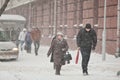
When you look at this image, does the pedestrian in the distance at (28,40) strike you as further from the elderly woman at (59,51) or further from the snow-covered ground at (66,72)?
the elderly woman at (59,51)

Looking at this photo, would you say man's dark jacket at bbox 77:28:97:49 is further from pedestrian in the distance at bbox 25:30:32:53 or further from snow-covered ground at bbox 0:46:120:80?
pedestrian in the distance at bbox 25:30:32:53

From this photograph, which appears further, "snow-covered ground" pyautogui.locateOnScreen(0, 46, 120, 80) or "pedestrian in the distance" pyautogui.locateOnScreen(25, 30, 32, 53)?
"pedestrian in the distance" pyautogui.locateOnScreen(25, 30, 32, 53)

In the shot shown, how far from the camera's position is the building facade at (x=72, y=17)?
24016mm

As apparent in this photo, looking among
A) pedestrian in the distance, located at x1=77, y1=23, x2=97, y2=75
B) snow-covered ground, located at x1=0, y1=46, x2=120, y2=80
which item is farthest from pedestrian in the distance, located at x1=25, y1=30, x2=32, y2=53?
pedestrian in the distance, located at x1=77, y1=23, x2=97, y2=75

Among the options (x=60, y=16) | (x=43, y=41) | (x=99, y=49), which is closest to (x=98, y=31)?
(x=99, y=49)

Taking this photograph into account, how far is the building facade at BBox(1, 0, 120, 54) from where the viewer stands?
24016 millimetres

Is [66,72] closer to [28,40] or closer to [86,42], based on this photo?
[86,42]

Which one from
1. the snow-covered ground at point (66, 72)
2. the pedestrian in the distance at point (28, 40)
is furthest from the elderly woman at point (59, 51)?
the pedestrian in the distance at point (28, 40)

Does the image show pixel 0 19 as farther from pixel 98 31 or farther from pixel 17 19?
pixel 98 31

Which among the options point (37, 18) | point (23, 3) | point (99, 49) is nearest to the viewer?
point (99, 49)

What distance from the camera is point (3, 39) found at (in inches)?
936

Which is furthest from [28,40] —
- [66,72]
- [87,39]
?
[87,39]

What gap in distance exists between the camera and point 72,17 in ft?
107

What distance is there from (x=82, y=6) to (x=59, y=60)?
14.7 meters
